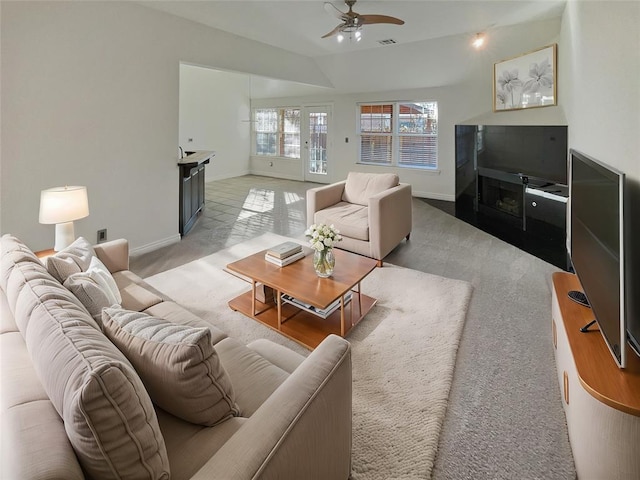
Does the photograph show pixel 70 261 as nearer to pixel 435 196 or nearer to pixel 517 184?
pixel 517 184

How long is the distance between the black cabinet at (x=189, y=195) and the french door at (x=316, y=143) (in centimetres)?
378

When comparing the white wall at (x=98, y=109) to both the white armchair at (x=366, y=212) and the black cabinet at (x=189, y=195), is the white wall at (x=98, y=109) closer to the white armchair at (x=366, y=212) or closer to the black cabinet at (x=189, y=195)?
the black cabinet at (x=189, y=195)

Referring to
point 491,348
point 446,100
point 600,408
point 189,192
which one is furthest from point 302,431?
point 446,100

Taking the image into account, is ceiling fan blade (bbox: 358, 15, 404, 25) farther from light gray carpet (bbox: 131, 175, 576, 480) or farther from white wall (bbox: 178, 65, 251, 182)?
white wall (bbox: 178, 65, 251, 182)

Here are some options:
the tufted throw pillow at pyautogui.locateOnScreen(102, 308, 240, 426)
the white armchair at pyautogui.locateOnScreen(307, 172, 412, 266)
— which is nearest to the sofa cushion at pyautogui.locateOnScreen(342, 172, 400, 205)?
the white armchair at pyautogui.locateOnScreen(307, 172, 412, 266)

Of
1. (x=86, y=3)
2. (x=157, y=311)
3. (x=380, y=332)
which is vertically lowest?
(x=380, y=332)

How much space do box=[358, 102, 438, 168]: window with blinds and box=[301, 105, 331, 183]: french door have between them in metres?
1.04

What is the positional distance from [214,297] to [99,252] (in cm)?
96

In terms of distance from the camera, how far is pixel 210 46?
4344 mm

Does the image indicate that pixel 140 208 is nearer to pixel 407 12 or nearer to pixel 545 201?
pixel 407 12

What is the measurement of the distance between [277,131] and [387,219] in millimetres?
6969

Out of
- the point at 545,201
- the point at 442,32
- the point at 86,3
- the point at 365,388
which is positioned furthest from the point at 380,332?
the point at 442,32

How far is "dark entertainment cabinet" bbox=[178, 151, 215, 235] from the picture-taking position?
4590 mm

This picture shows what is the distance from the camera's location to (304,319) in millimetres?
2635
